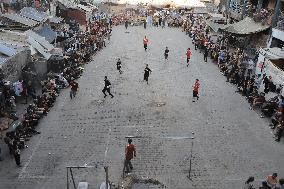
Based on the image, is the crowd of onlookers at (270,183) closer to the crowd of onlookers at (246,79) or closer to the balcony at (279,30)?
the crowd of onlookers at (246,79)

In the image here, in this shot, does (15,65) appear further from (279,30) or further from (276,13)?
(276,13)

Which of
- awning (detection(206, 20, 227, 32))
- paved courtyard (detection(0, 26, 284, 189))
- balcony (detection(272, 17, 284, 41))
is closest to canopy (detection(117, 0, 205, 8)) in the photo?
awning (detection(206, 20, 227, 32))

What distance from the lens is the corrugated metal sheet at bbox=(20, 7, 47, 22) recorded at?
1271 inches

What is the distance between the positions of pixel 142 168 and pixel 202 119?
5968 mm

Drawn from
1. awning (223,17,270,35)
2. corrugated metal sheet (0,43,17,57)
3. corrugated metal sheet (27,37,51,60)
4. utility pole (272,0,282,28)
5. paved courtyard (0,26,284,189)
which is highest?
utility pole (272,0,282,28)

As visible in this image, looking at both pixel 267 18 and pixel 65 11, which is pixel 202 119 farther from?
pixel 65 11

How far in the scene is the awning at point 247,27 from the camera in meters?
31.7

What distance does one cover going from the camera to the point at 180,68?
29312mm

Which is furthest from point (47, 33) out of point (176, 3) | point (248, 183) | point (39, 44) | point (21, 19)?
point (176, 3)

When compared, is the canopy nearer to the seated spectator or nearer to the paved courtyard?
the paved courtyard

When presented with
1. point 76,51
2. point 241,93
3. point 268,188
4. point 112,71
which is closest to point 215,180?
point 268,188

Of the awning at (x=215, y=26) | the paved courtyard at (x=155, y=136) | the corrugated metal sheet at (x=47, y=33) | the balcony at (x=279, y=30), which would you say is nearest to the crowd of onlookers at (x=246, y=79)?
the paved courtyard at (x=155, y=136)

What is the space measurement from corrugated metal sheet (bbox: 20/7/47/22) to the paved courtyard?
807cm

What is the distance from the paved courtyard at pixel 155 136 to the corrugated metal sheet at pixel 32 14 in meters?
8.07
